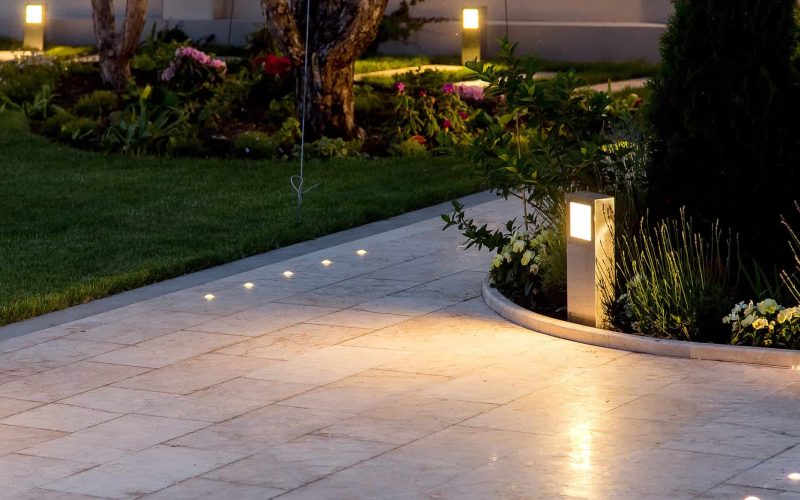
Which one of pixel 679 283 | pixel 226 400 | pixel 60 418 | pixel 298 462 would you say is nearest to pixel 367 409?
pixel 226 400

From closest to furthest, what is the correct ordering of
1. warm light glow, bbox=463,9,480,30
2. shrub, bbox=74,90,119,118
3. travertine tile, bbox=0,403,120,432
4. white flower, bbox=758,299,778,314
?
travertine tile, bbox=0,403,120,432 → white flower, bbox=758,299,778,314 → shrub, bbox=74,90,119,118 → warm light glow, bbox=463,9,480,30

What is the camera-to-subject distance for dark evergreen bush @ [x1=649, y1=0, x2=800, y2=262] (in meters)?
8.71

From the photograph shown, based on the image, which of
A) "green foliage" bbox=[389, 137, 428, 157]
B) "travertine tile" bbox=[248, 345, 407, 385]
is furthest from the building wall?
"travertine tile" bbox=[248, 345, 407, 385]

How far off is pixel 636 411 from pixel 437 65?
52.0 ft

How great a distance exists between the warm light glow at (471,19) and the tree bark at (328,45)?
191 inches

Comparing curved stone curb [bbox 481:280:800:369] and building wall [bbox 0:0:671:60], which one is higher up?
building wall [bbox 0:0:671:60]

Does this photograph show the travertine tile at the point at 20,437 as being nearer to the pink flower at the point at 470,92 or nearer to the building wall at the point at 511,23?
the pink flower at the point at 470,92

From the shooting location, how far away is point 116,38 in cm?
1916

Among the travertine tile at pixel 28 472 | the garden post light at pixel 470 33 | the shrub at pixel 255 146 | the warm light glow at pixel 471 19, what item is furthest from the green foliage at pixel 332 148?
the travertine tile at pixel 28 472

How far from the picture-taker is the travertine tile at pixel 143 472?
6.11m

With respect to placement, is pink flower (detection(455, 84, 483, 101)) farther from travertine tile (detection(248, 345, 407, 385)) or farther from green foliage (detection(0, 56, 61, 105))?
travertine tile (detection(248, 345, 407, 385))

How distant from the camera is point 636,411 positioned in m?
7.11

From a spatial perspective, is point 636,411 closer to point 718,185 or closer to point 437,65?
point 718,185

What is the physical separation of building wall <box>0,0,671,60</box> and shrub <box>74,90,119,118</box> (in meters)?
5.63
